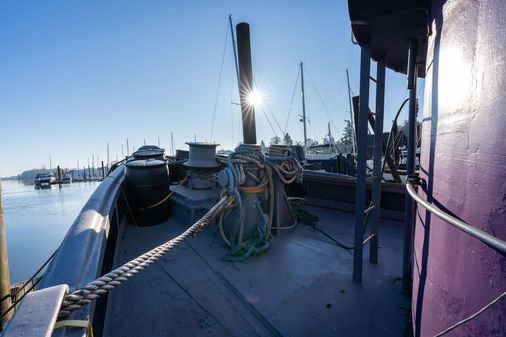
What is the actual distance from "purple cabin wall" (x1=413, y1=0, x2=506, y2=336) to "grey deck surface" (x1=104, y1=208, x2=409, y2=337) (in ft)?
3.05

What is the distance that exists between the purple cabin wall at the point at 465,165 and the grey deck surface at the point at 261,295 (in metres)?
0.93

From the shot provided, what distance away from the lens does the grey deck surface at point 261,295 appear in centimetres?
195

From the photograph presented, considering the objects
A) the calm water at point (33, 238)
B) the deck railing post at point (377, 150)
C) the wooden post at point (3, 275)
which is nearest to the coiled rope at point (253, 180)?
the deck railing post at point (377, 150)

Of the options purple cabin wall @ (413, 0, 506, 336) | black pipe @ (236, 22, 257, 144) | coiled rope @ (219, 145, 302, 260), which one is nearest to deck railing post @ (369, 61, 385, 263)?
coiled rope @ (219, 145, 302, 260)

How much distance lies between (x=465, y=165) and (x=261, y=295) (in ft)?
6.75

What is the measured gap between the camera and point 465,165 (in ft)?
2.91

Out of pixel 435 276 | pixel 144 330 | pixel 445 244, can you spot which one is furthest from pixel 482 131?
pixel 144 330

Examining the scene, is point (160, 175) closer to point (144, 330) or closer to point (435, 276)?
point (144, 330)

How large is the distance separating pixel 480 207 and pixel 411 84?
188 cm

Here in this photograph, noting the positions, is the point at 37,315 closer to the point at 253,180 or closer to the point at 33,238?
the point at 253,180

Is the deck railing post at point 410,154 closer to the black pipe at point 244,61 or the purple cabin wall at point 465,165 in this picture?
the purple cabin wall at point 465,165

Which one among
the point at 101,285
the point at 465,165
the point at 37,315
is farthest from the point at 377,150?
the point at 37,315

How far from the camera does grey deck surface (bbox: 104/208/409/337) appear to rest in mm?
1948

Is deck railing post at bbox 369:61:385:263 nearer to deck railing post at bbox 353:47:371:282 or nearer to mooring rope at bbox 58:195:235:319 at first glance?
deck railing post at bbox 353:47:371:282
